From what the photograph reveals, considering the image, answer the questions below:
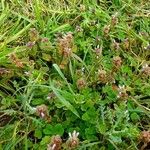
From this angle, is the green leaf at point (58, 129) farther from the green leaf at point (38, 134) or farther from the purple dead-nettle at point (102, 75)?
the purple dead-nettle at point (102, 75)

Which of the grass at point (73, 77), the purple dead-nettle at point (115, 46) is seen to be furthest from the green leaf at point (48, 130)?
the purple dead-nettle at point (115, 46)

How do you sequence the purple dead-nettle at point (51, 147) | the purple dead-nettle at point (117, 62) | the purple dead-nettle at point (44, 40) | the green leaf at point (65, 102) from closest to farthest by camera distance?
the purple dead-nettle at point (51, 147)
the green leaf at point (65, 102)
the purple dead-nettle at point (117, 62)
the purple dead-nettle at point (44, 40)

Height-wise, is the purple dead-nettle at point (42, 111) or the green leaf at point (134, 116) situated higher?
the purple dead-nettle at point (42, 111)

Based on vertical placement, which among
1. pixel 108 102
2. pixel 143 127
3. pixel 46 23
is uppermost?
pixel 46 23

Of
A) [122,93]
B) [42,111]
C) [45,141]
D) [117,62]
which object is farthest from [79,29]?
[45,141]

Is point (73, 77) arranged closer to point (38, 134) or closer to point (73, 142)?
point (38, 134)

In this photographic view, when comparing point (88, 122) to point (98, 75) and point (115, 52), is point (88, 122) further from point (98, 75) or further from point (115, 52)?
point (115, 52)

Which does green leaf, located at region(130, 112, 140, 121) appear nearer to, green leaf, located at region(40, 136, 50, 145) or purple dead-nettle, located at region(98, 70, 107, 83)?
purple dead-nettle, located at region(98, 70, 107, 83)

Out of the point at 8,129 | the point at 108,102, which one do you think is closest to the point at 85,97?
the point at 108,102

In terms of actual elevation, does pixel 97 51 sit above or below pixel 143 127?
above
